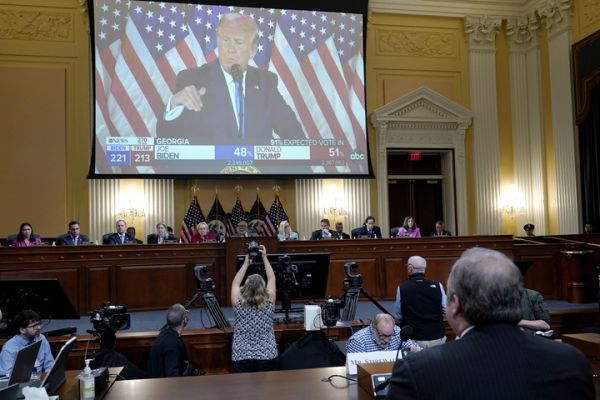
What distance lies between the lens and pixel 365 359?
341cm

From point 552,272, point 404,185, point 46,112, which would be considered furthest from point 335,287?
point 46,112

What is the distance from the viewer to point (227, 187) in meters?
12.6

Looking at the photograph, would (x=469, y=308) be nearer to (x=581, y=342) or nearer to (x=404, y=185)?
(x=581, y=342)

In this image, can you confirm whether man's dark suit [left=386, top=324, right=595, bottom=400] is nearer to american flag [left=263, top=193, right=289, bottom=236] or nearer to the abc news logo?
american flag [left=263, top=193, right=289, bottom=236]

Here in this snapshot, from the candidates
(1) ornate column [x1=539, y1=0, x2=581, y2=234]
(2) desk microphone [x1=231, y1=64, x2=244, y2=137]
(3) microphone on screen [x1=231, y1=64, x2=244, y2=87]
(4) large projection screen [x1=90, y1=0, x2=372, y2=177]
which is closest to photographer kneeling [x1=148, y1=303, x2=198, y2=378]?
(4) large projection screen [x1=90, y1=0, x2=372, y2=177]

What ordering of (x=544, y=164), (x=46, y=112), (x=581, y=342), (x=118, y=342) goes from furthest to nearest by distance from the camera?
(x=544, y=164), (x=46, y=112), (x=118, y=342), (x=581, y=342)

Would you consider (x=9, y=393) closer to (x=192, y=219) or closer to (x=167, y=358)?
(x=167, y=358)

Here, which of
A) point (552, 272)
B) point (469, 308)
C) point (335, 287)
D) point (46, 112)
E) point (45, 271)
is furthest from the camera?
point (46, 112)

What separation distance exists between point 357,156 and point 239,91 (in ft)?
9.57

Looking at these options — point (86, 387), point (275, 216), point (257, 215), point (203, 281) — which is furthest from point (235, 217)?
point (86, 387)

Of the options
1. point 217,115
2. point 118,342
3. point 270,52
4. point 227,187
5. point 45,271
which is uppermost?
point 270,52

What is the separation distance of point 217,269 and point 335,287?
181cm

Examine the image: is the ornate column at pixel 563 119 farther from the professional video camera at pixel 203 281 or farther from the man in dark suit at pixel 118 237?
Result: the professional video camera at pixel 203 281

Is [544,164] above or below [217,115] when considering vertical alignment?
below
